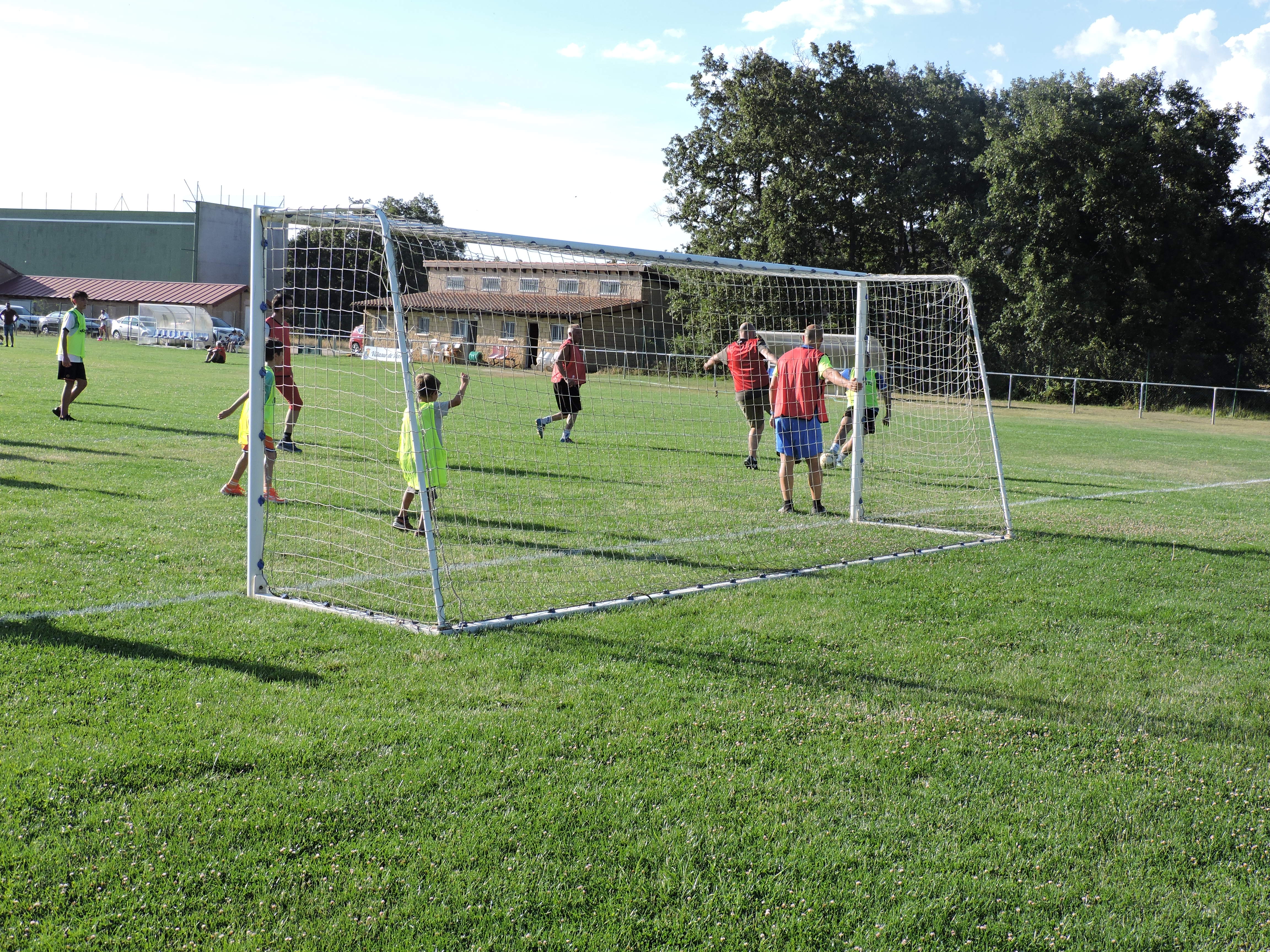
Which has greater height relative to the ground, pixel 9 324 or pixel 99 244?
pixel 99 244

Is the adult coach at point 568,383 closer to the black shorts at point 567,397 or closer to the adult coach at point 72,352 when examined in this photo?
the black shorts at point 567,397

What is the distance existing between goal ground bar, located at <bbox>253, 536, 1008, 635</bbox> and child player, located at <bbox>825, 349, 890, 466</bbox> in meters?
4.98

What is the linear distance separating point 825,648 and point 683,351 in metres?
7.05

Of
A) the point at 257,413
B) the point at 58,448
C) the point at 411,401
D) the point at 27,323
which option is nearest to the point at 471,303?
the point at 257,413

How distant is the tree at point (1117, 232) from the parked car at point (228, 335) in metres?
34.4

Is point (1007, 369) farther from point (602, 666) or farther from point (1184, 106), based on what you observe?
point (602, 666)

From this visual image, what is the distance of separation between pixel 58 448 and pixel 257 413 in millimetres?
6180

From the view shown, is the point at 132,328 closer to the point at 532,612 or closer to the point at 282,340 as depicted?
the point at 282,340

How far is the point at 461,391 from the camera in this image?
7.12m

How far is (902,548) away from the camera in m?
8.20

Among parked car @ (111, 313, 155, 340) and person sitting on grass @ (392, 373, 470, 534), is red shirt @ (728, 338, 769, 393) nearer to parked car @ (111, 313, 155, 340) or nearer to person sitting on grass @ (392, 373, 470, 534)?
person sitting on grass @ (392, 373, 470, 534)

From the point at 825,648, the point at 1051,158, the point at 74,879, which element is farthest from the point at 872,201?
the point at 74,879

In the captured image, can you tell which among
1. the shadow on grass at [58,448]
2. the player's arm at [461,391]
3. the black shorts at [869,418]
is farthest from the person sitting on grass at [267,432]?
the black shorts at [869,418]

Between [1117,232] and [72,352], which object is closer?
[72,352]
